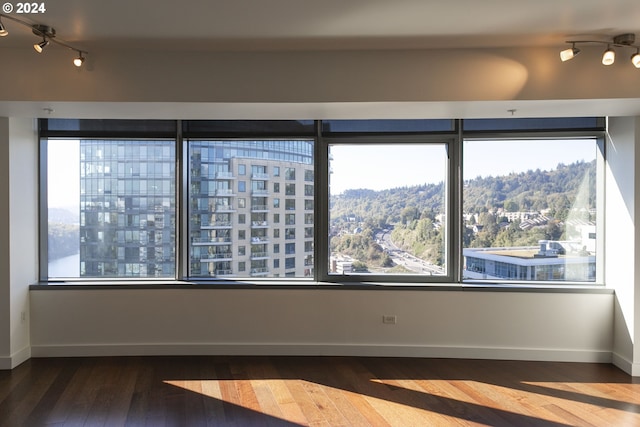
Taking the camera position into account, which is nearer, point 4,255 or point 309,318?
point 4,255

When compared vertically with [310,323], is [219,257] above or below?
above

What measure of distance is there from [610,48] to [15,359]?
5456mm

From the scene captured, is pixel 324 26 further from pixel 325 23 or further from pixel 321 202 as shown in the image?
pixel 321 202

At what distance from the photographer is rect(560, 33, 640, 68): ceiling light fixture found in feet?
9.61

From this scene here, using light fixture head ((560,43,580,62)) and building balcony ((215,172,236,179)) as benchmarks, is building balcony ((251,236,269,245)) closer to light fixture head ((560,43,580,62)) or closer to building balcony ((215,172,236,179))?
building balcony ((215,172,236,179))

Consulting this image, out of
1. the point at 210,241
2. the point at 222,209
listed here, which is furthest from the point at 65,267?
the point at 222,209

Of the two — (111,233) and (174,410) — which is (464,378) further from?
(111,233)

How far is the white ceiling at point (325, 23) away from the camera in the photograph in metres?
2.55

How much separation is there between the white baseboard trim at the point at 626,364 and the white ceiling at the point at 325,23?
2778mm

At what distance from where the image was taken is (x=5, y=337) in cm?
394

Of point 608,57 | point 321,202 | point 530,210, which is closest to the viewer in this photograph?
point 608,57

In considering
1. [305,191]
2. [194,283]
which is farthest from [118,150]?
[305,191]

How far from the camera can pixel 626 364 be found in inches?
153

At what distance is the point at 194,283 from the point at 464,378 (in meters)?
2.66
